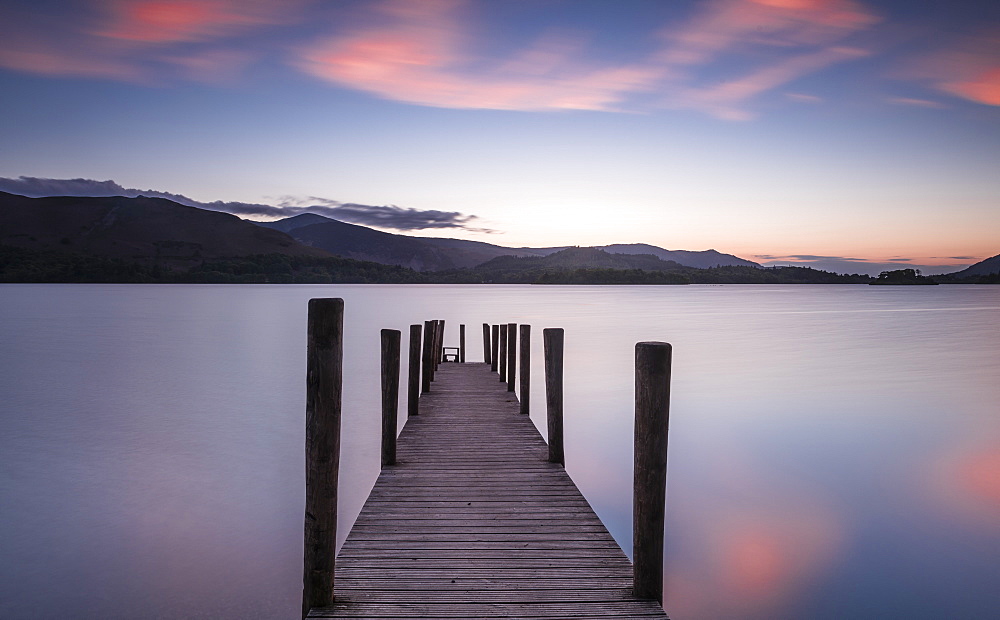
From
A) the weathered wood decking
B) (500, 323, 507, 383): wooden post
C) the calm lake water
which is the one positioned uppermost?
(500, 323, 507, 383): wooden post

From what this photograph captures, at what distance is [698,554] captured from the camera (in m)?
7.73

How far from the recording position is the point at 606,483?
1055 centimetres

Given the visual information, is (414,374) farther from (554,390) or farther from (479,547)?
(479,547)

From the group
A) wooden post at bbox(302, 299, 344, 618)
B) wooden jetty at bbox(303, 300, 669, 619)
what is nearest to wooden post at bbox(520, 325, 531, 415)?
wooden jetty at bbox(303, 300, 669, 619)

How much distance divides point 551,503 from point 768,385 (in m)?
17.0

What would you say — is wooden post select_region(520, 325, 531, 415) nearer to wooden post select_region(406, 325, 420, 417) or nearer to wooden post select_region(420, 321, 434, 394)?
wooden post select_region(406, 325, 420, 417)

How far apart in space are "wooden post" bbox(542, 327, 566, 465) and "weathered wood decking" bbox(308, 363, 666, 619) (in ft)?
0.72

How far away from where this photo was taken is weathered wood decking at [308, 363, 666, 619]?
12.7ft

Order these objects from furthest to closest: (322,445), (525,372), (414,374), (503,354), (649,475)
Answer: (503,354) < (525,372) < (414,374) < (649,475) < (322,445)

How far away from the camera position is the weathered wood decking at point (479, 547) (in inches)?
153

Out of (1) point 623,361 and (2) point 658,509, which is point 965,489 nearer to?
(2) point 658,509

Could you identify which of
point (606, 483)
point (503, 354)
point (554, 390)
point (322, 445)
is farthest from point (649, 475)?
point (503, 354)

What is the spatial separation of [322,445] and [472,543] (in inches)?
67.8

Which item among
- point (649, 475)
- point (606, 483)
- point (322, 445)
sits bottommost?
point (606, 483)
